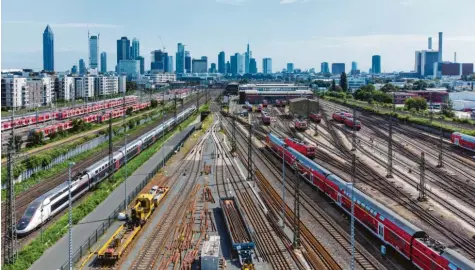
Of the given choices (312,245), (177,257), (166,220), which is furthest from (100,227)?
(312,245)

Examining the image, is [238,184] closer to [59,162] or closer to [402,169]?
[402,169]

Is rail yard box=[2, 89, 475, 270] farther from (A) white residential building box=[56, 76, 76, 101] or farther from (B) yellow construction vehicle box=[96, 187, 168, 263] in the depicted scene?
(A) white residential building box=[56, 76, 76, 101]

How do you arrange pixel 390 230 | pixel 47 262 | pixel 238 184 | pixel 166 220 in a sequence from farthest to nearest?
pixel 238 184, pixel 166 220, pixel 390 230, pixel 47 262

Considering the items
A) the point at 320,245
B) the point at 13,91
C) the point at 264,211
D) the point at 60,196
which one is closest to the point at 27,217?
the point at 60,196

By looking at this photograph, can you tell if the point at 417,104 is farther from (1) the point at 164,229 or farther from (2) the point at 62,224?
(2) the point at 62,224

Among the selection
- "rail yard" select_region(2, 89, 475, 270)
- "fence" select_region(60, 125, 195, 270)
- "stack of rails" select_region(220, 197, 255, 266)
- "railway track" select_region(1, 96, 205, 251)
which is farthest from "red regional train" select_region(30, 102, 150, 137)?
"stack of rails" select_region(220, 197, 255, 266)

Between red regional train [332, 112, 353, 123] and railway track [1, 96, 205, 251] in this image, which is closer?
railway track [1, 96, 205, 251]
